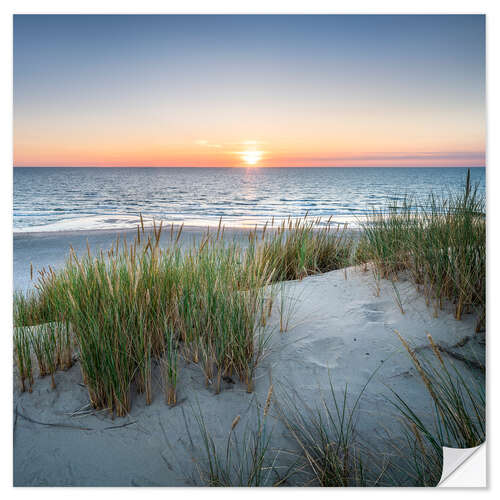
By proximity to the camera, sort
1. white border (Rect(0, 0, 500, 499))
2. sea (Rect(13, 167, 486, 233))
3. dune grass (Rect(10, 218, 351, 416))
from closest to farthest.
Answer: dune grass (Rect(10, 218, 351, 416))
white border (Rect(0, 0, 500, 499))
sea (Rect(13, 167, 486, 233))

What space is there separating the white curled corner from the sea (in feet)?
4.14

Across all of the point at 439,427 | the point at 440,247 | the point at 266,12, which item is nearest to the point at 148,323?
the point at 439,427

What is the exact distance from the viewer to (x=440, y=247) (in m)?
1.96

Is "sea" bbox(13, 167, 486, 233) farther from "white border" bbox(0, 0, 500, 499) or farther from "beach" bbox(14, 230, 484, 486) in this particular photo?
"beach" bbox(14, 230, 484, 486)

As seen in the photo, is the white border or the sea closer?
the white border

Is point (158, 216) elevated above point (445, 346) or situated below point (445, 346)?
above

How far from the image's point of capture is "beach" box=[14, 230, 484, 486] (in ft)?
4.47

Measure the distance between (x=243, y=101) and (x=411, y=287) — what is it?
5.11 ft

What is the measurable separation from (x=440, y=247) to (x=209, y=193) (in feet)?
9.39

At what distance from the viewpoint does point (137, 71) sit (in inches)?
83.0

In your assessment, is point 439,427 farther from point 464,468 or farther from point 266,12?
point 266,12

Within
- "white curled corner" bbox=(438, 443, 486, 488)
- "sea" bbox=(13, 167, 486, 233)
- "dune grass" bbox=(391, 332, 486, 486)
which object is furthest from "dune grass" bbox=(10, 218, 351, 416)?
"white curled corner" bbox=(438, 443, 486, 488)
